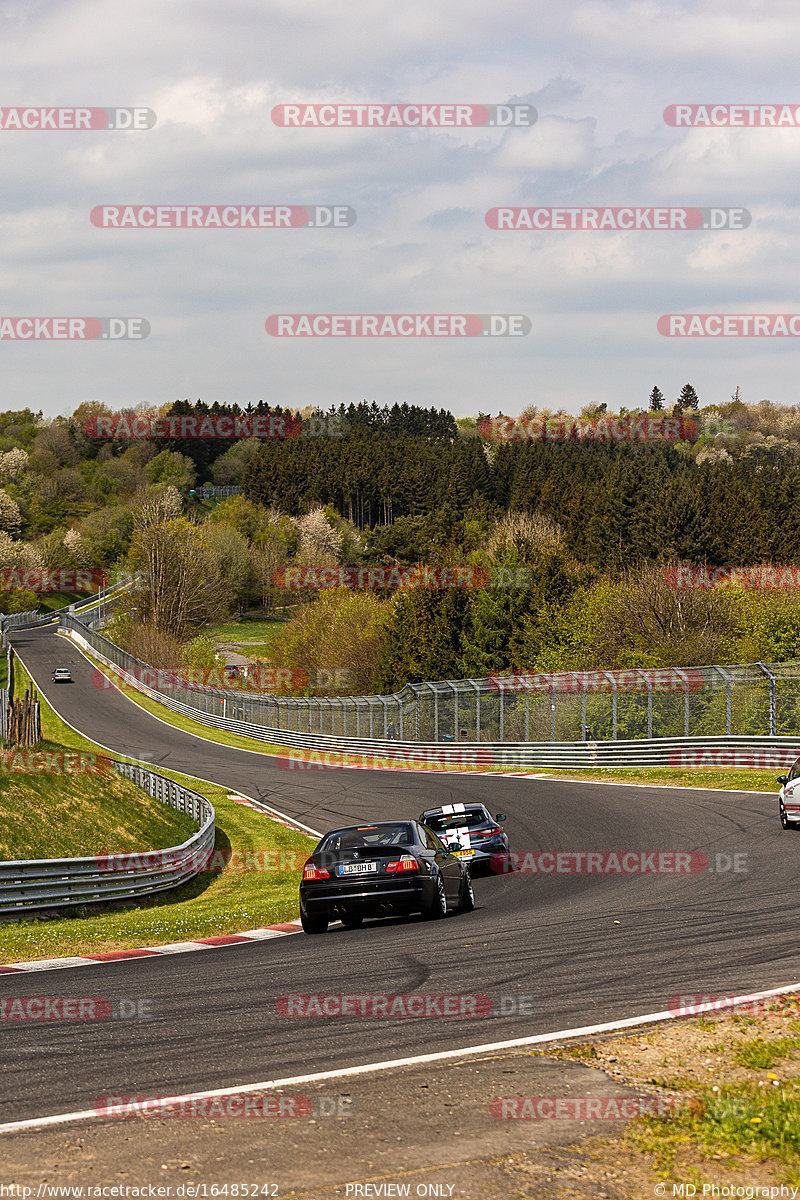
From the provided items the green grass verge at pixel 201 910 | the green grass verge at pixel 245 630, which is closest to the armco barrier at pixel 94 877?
the green grass verge at pixel 201 910

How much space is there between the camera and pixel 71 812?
23406mm

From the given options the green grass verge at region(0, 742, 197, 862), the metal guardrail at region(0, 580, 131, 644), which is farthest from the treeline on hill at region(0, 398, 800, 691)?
the green grass verge at region(0, 742, 197, 862)

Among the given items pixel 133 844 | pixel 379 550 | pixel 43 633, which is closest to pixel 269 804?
pixel 133 844

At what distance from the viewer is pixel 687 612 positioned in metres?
55.5

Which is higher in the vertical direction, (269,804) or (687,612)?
(687,612)

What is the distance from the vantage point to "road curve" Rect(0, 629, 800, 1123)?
6.92 meters

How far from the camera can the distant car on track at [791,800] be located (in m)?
19.9

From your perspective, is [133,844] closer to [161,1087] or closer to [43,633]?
[161,1087]

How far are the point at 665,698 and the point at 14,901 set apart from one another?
20.5 meters

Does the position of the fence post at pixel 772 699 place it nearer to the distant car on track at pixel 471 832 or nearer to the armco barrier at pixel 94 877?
the distant car on track at pixel 471 832

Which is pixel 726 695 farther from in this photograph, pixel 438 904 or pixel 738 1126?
pixel 738 1126

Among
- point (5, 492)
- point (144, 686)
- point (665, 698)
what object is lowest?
point (144, 686)

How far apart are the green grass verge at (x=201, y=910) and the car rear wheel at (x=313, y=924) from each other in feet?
4.84
